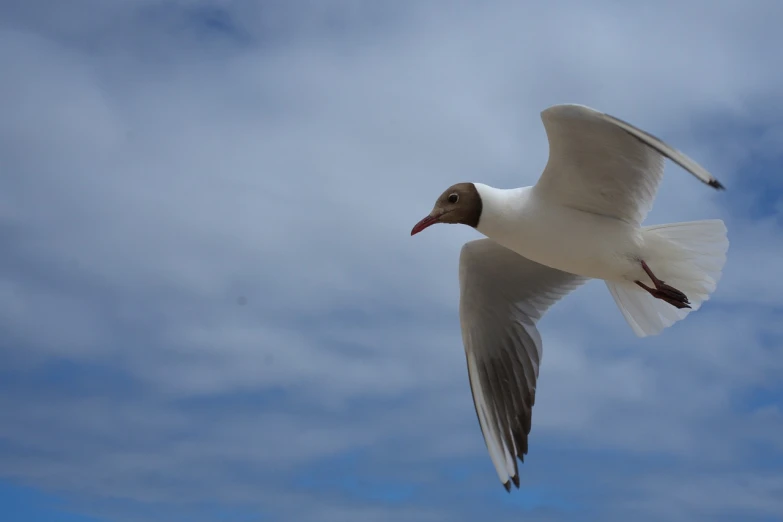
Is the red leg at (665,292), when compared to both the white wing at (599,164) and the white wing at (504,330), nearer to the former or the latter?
the white wing at (599,164)

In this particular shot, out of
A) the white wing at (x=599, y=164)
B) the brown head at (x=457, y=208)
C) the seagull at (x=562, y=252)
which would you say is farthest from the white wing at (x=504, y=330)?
the white wing at (x=599, y=164)

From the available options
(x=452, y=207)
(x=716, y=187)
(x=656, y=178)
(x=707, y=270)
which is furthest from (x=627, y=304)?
(x=716, y=187)

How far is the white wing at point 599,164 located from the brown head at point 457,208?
0.40m

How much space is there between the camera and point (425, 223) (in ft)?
18.1

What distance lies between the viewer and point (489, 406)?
20.4ft

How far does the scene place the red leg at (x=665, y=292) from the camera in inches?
215

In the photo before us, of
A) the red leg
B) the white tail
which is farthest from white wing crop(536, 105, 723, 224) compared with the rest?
the red leg

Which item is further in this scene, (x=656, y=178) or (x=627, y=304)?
(x=627, y=304)

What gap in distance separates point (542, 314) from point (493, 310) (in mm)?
346

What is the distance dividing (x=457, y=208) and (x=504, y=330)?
1.19 metres

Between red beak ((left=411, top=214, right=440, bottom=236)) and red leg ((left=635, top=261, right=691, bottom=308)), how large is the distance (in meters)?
1.27

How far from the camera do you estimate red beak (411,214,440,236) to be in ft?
18.0

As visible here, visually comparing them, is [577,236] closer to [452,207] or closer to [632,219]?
[632,219]

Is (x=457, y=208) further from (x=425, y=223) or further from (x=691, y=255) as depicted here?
(x=691, y=255)
